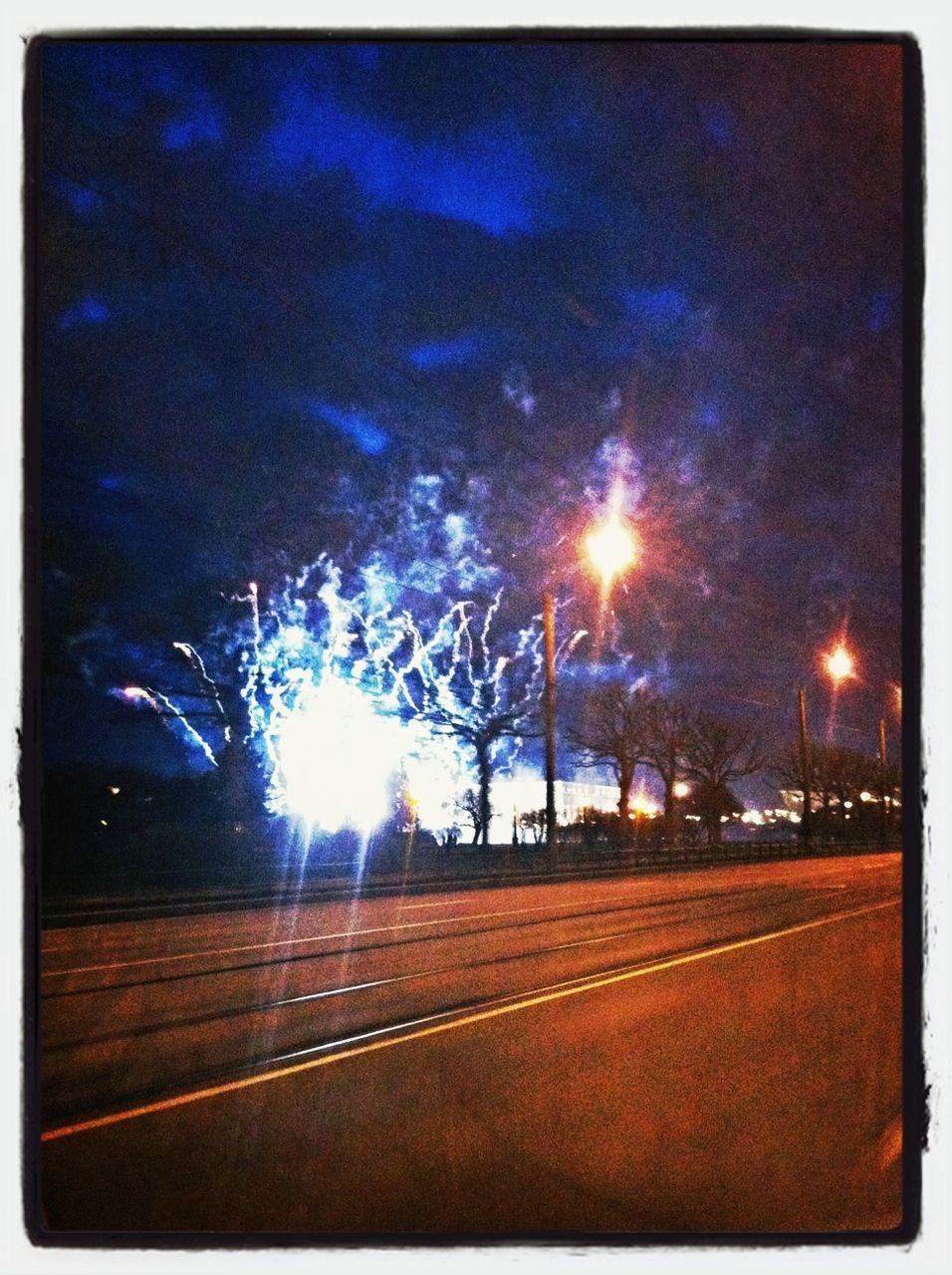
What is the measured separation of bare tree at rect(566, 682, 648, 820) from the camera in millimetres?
44625

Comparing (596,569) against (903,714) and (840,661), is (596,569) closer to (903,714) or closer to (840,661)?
(903,714)

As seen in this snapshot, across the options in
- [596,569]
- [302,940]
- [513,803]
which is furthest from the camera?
[513,803]

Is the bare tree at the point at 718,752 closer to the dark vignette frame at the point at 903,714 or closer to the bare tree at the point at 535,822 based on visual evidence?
the bare tree at the point at 535,822

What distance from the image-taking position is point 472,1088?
21.8ft

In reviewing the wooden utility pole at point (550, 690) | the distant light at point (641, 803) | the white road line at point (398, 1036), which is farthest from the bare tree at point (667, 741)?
the white road line at point (398, 1036)

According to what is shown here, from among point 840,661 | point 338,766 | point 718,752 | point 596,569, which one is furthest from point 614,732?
point 596,569

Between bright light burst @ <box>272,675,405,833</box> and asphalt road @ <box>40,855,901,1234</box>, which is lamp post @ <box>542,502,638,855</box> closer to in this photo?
bright light burst @ <box>272,675,405,833</box>

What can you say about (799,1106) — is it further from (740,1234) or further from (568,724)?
(568,724)

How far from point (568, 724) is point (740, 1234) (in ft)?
134

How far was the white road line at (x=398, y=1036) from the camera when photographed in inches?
235

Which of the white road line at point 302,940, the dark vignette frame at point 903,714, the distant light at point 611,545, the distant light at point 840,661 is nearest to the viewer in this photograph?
the dark vignette frame at point 903,714

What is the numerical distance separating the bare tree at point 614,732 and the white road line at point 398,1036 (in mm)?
28916

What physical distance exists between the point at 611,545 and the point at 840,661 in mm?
26935

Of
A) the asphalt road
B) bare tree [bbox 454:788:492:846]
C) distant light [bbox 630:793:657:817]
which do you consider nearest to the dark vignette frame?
the asphalt road
